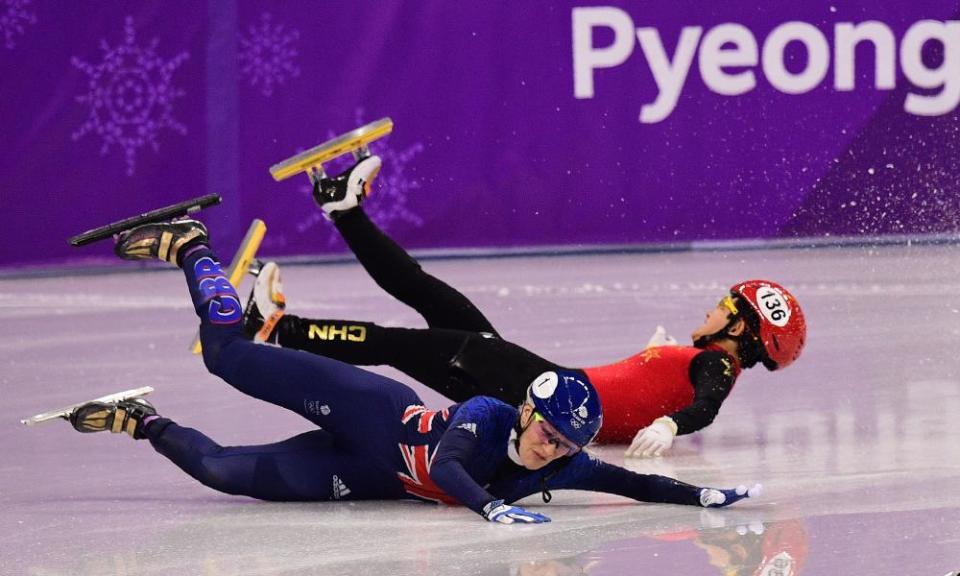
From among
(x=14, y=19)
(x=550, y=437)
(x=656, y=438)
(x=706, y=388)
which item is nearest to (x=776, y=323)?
(x=706, y=388)

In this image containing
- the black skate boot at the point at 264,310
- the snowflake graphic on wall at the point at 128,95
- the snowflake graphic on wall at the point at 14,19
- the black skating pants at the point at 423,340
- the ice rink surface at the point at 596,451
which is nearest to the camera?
the ice rink surface at the point at 596,451

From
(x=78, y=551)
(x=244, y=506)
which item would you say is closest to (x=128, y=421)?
(x=244, y=506)

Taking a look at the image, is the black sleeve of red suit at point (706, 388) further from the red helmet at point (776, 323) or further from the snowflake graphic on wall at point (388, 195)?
the snowflake graphic on wall at point (388, 195)

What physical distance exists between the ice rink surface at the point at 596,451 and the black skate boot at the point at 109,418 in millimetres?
165

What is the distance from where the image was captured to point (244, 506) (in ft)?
15.1

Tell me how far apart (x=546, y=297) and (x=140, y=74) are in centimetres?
304

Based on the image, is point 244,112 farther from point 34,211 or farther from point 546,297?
point 546,297

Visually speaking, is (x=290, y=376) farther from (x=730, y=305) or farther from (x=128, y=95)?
(x=128, y=95)

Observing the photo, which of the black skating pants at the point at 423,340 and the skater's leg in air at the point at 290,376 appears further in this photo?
the black skating pants at the point at 423,340

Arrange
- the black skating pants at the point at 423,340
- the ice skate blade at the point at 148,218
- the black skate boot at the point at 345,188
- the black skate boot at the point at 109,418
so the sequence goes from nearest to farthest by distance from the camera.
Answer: the black skate boot at the point at 109,418, the ice skate blade at the point at 148,218, the black skating pants at the point at 423,340, the black skate boot at the point at 345,188

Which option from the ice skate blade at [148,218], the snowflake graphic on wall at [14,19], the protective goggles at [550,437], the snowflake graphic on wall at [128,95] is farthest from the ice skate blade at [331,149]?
the snowflake graphic on wall at [14,19]

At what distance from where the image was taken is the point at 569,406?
4.14 m

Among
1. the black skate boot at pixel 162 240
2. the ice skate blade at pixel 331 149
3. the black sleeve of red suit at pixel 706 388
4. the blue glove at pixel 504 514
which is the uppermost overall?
the ice skate blade at pixel 331 149

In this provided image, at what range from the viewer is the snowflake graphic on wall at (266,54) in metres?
10.4
